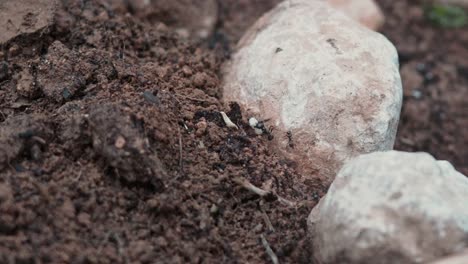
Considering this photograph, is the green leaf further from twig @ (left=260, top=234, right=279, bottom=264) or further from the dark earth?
twig @ (left=260, top=234, right=279, bottom=264)

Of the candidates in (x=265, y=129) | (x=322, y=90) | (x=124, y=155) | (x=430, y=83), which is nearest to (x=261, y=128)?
(x=265, y=129)

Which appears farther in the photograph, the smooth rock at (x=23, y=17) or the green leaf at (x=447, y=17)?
the green leaf at (x=447, y=17)

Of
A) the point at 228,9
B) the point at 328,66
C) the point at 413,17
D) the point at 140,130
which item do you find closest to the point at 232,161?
the point at 140,130

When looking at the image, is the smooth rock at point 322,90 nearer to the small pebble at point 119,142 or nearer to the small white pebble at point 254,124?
the small white pebble at point 254,124

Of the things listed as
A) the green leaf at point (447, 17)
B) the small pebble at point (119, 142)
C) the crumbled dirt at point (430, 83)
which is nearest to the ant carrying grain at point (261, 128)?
the small pebble at point (119, 142)

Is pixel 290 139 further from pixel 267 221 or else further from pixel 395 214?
pixel 395 214

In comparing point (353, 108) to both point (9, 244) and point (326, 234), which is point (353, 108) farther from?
point (9, 244)
